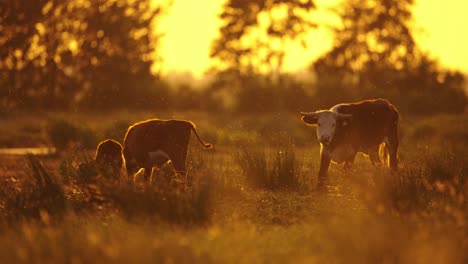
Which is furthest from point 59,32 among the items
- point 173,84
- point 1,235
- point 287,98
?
point 1,235

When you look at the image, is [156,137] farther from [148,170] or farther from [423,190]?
[423,190]

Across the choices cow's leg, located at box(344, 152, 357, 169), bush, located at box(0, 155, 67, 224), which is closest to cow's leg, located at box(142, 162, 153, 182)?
bush, located at box(0, 155, 67, 224)

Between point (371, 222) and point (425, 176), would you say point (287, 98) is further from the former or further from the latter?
point (371, 222)

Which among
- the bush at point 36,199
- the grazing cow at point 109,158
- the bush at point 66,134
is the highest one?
the grazing cow at point 109,158

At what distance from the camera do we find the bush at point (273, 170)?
14.4 metres

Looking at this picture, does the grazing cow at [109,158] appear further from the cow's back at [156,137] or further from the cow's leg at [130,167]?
the cow's back at [156,137]

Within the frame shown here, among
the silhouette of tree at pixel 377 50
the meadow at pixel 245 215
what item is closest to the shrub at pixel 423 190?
the meadow at pixel 245 215

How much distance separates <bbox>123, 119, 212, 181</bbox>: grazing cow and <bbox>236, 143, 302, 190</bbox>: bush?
1414 millimetres

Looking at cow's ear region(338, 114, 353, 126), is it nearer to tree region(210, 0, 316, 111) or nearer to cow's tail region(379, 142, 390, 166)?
cow's tail region(379, 142, 390, 166)

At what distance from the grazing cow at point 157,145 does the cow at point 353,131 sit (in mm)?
2510

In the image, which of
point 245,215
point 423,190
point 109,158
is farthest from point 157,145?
point 423,190

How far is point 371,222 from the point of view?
339 inches

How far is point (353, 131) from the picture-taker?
15.5 metres

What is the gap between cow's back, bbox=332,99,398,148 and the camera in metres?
15.5
